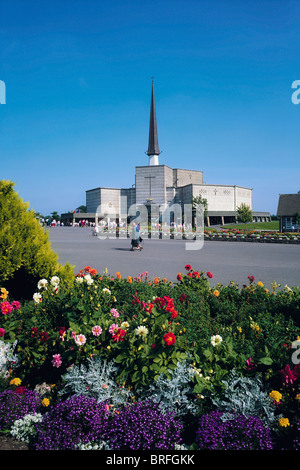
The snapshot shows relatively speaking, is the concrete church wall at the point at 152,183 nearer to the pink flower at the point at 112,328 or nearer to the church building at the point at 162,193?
the church building at the point at 162,193

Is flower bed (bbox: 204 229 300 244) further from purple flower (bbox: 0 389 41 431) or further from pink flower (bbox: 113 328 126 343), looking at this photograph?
purple flower (bbox: 0 389 41 431)

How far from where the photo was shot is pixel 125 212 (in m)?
106

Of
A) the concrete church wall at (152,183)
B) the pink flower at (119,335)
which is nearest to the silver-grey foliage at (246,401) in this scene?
the pink flower at (119,335)

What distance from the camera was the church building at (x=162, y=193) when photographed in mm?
91125

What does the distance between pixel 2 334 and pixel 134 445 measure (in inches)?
77.7

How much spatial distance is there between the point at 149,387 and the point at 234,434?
2.62 feet

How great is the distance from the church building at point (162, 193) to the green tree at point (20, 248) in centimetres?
8086

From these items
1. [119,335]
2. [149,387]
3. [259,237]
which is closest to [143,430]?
[149,387]

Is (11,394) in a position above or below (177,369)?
below

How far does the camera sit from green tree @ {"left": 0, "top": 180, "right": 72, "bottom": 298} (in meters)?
5.07

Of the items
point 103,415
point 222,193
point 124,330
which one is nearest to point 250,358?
point 124,330

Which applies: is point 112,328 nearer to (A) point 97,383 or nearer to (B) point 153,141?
(A) point 97,383

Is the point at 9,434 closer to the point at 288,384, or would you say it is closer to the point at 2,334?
the point at 2,334

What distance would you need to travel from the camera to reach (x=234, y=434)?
7.36 feet
